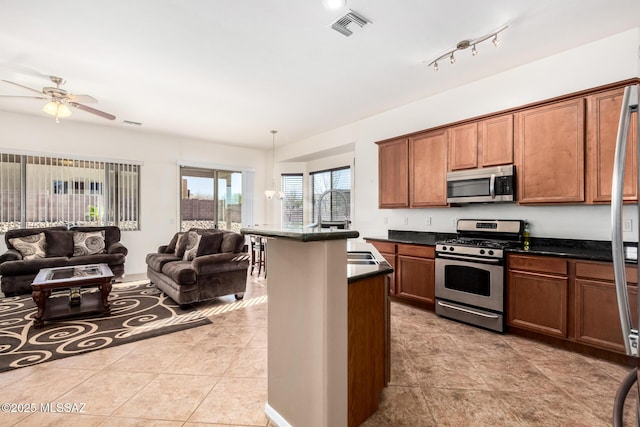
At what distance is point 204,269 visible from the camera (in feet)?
12.6

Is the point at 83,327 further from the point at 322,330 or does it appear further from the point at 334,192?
the point at 334,192

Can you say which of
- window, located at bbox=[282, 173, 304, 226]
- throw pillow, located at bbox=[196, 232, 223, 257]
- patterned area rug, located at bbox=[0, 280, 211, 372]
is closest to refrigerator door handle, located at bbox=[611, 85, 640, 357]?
patterned area rug, located at bbox=[0, 280, 211, 372]

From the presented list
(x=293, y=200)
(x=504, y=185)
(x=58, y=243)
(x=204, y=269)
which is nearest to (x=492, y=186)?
(x=504, y=185)

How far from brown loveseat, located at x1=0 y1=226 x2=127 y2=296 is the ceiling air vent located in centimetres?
502

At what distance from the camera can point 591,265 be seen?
2.55m

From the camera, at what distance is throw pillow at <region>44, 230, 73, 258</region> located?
491 cm

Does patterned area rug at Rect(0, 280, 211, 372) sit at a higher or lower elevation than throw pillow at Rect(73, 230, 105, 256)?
lower

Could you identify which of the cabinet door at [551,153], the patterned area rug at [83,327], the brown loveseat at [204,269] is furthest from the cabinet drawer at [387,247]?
the patterned area rug at [83,327]

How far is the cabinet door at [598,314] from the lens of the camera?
2.43 m

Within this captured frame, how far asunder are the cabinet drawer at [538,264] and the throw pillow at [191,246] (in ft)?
12.9

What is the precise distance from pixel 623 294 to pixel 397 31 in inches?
107

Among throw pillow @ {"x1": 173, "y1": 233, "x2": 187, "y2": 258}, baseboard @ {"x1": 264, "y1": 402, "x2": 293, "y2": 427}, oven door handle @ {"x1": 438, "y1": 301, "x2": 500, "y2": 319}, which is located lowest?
baseboard @ {"x1": 264, "y1": 402, "x2": 293, "y2": 427}

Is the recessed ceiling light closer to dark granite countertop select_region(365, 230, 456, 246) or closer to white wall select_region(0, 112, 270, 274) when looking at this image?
dark granite countertop select_region(365, 230, 456, 246)

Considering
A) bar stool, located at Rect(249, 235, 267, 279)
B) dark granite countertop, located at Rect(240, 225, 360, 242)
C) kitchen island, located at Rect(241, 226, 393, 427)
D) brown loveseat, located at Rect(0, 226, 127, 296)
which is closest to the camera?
dark granite countertop, located at Rect(240, 225, 360, 242)
